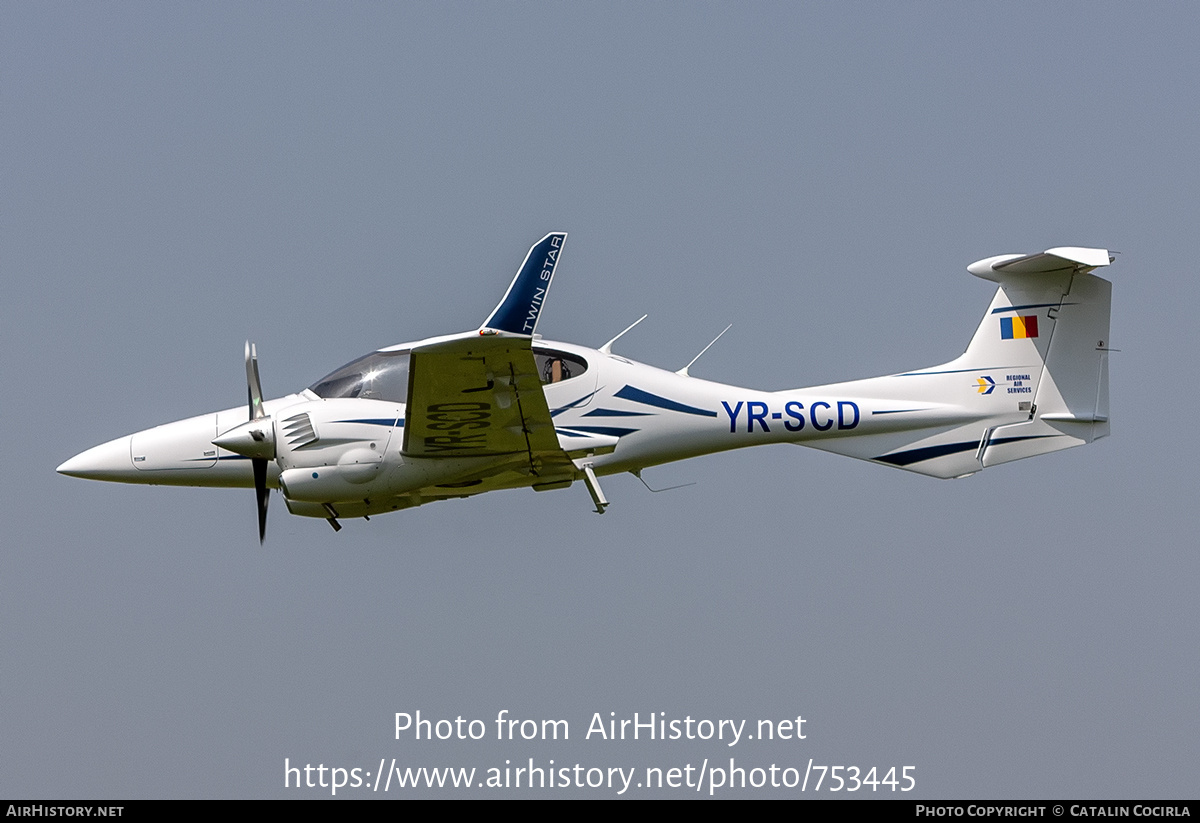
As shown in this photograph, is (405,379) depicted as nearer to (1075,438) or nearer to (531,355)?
(531,355)

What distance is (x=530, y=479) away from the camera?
19.6m

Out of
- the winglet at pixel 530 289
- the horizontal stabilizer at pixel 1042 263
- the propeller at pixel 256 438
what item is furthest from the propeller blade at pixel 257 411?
the horizontal stabilizer at pixel 1042 263

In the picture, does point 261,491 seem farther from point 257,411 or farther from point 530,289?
point 530,289

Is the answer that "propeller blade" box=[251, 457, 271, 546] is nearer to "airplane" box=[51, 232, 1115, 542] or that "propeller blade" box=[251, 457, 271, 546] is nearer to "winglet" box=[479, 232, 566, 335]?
"airplane" box=[51, 232, 1115, 542]

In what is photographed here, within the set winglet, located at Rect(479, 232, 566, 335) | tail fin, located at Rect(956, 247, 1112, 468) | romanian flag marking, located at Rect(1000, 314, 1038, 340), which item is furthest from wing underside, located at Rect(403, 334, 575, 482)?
romanian flag marking, located at Rect(1000, 314, 1038, 340)

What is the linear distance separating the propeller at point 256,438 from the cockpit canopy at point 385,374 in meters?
0.79

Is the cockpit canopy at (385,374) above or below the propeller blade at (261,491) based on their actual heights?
above

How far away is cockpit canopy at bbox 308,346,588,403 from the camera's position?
18.9 meters

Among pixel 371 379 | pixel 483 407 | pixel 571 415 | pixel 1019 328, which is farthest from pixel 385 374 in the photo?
pixel 1019 328

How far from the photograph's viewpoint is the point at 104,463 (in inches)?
779

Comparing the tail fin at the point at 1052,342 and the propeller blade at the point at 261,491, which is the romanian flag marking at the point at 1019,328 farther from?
the propeller blade at the point at 261,491

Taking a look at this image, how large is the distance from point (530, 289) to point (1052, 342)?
27.6ft

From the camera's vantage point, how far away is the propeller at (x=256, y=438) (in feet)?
61.0

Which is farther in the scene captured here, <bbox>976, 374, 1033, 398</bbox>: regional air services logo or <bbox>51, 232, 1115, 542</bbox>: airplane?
<bbox>976, 374, 1033, 398</bbox>: regional air services logo
